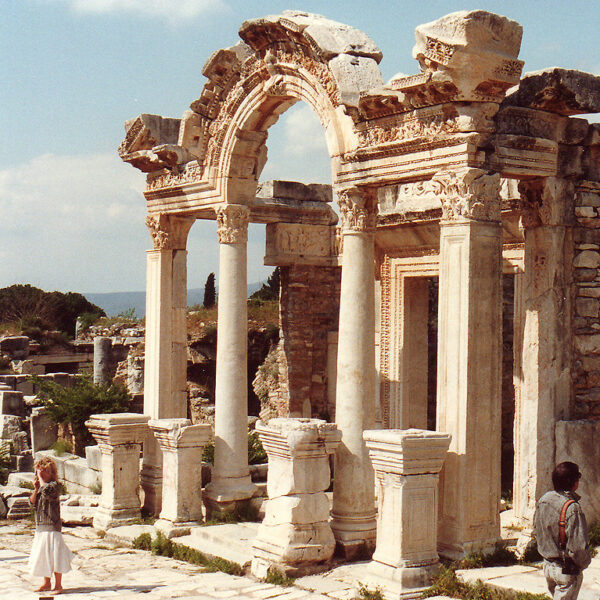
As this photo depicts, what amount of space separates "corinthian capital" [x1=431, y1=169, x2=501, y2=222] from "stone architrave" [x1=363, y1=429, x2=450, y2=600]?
204cm

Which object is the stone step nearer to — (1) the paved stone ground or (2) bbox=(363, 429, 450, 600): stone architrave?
(1) the paved stone ground

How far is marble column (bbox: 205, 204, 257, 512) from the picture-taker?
11656mm

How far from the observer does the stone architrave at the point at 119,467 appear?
1205cm

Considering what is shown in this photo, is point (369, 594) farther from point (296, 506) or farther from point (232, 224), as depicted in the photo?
point (232, 224)

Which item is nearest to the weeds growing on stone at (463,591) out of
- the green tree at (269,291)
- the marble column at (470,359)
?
the marble column at (470,359)

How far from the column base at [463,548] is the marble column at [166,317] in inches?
209

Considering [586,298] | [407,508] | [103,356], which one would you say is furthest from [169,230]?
[103,356]

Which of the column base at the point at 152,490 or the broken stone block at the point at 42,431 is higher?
the broken stone block at the point at 42,431

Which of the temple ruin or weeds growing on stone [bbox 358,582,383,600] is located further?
the temple ruin

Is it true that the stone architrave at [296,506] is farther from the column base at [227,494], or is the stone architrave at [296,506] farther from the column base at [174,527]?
the column base at [227,494]

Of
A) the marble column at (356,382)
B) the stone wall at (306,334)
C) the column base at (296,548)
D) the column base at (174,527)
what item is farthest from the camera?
the stone wall at (306,334)

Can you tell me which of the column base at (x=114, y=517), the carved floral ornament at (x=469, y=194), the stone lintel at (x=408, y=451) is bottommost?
the column base at (x=114, y=517)

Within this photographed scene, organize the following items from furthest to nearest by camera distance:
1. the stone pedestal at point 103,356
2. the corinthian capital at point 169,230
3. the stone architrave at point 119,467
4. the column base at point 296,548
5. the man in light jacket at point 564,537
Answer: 1. the stone pedestal at point 103,356
2. the corinthian capital at point 169,230
3. the stone architrave at point 119,467
4. the column base at point 296,548
5. the man in light jacket at point 564,537

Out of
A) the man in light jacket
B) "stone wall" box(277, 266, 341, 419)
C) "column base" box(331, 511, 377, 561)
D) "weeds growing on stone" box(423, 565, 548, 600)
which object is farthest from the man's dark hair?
"stone wall" box(277, 266, 341, 419)
